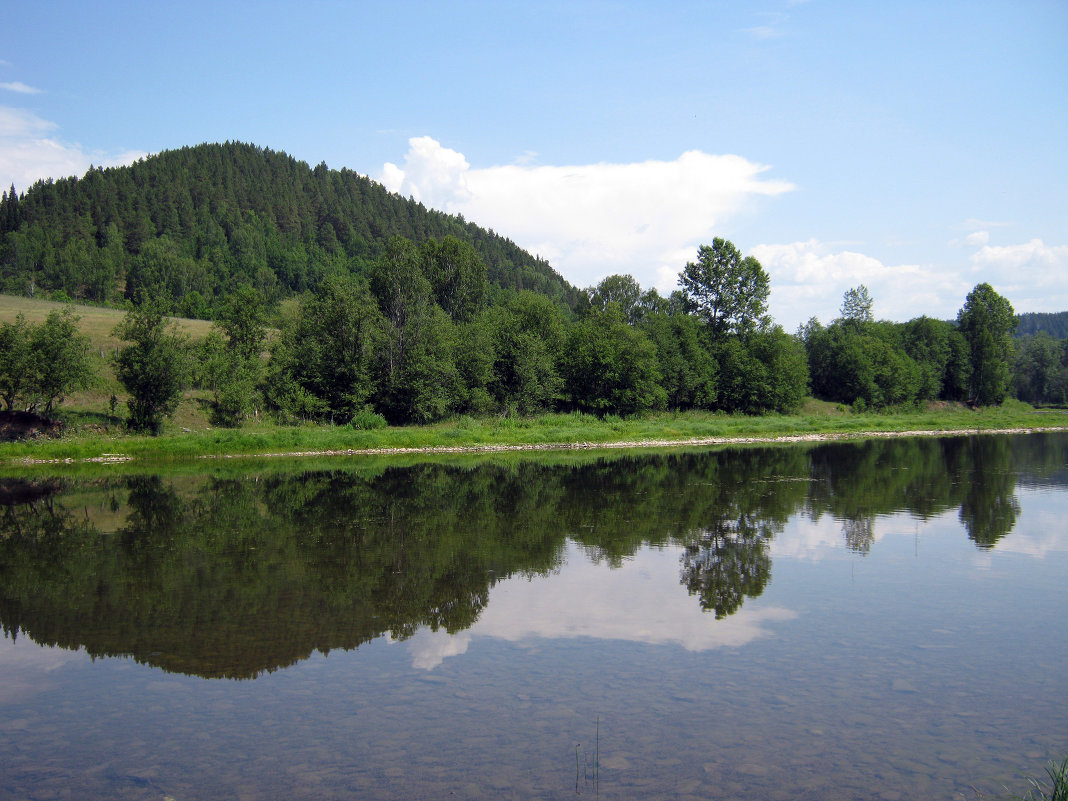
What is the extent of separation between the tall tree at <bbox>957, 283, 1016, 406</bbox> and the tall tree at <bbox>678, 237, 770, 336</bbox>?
32.5 metres

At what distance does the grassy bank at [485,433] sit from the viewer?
123 ft

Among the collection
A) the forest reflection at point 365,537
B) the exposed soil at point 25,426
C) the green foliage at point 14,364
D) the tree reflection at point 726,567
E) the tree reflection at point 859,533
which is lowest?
the forest reflection at point 365,537

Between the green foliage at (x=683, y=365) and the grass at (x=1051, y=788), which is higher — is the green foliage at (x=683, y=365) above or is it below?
above

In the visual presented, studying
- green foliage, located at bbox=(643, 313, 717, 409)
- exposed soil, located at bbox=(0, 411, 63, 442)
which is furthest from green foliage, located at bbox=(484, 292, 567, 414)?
exposed soil, located at bbox=(0, 411, 63, 442)

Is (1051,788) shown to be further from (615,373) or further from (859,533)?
(615,373)

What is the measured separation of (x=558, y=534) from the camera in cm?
1894

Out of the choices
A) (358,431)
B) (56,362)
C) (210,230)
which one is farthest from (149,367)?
(210,230)

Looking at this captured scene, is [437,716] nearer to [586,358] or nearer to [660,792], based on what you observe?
[660,792]

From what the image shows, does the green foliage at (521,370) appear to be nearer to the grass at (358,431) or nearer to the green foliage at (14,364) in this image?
the grass at (358,431)

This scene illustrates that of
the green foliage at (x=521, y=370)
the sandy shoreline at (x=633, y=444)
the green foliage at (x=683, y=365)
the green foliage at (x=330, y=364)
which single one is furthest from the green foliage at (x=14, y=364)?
the green foliage at (x=683, y=365)

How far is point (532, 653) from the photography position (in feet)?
33.8

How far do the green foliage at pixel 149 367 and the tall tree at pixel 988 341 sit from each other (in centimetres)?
8814

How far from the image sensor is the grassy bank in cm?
3747

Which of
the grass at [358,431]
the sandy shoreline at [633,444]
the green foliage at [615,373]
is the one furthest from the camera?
the green foliage at [615,373]
